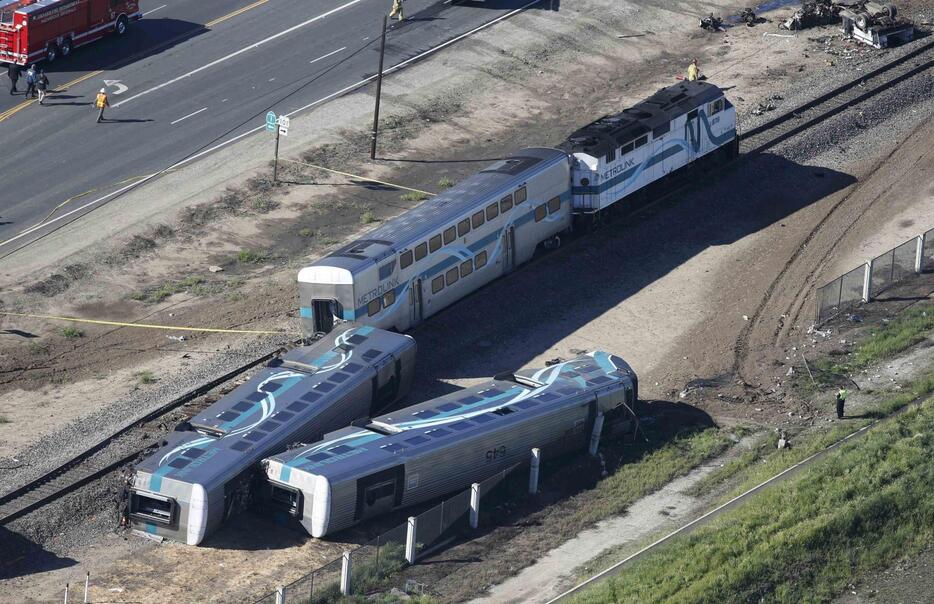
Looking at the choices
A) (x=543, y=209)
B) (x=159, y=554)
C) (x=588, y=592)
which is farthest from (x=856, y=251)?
(x=159, y=554)

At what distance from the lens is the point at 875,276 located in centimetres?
5356

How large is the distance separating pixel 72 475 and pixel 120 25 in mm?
39358

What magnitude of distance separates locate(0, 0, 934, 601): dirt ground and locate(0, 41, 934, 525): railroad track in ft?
6.38

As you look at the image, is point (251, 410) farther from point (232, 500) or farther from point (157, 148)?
point (157, 148)

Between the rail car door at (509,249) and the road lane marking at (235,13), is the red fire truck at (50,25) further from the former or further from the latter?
the rail car door at (509,249)

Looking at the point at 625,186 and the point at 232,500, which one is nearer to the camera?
the point at 232,500

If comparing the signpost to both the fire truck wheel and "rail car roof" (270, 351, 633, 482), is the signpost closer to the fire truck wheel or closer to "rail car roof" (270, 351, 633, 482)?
the fire truck wheel

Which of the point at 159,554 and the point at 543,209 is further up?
the point at 543,209

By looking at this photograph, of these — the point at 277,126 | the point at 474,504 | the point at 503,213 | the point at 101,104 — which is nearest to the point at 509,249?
the point at 503,213

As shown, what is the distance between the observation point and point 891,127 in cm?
6712

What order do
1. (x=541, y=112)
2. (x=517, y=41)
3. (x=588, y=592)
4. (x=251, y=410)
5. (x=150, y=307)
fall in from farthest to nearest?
(x=517, y=41), (x=541, y=112), (x=150, y=307), (x=251, y=410), (x=588, y=592)

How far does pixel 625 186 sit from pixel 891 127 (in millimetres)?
16958

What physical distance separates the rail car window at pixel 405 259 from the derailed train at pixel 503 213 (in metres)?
0.03

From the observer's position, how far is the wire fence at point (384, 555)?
116 feet
